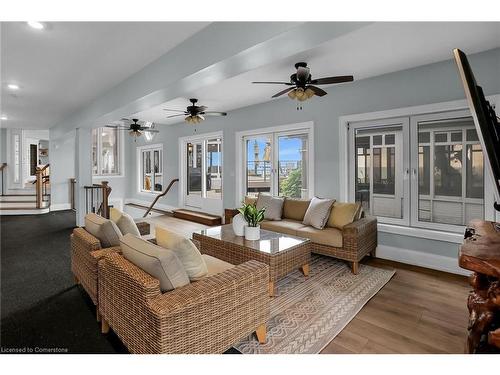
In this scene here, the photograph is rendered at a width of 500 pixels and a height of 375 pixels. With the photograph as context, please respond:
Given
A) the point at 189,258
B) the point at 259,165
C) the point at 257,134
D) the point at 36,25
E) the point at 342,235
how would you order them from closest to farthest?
the point at 189,258 → the point at 36,25 → the point at 342,235 → the point at 257,134 → the point at 259,165

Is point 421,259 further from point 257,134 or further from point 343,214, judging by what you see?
point 257,134

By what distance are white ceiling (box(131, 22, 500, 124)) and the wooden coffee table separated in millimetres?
2177

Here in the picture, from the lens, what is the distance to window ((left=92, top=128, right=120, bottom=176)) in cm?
925

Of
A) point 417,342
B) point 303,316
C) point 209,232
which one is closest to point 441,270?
point 417,342

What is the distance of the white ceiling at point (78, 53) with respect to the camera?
100 inches

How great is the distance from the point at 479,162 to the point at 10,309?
5200 millimetres

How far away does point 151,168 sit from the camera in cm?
912

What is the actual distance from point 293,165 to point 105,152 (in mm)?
7212

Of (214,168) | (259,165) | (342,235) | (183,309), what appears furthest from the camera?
(214,168)

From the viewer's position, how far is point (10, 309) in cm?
241

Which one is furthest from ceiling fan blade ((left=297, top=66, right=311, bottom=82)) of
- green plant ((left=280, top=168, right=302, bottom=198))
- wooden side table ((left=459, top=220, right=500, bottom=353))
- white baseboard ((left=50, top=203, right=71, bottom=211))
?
white baseboard ((left=50, top=203, right=71, bottom=211))

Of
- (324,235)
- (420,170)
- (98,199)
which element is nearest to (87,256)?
(324,235)

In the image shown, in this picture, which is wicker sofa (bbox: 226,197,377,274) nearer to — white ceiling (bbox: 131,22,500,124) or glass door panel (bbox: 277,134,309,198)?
glass door panel (bbox: 277,134,309,198)

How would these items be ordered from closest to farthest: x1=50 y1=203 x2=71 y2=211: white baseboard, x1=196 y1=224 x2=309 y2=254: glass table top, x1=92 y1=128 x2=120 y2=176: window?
x1=196 y1=224 x2=309 y2=254: glass table top, x1=50 y1=203 x2=71 y2=211: white baseboard, x1=92 y1=128 x2=120 y2=176: window
